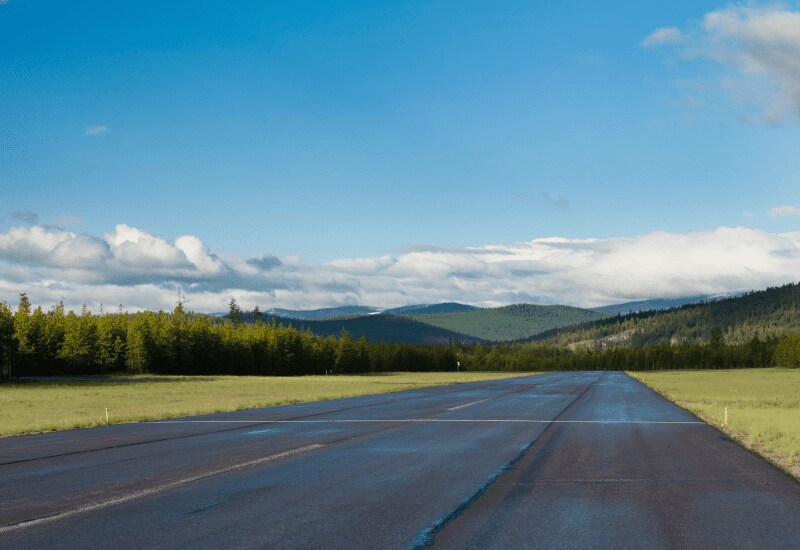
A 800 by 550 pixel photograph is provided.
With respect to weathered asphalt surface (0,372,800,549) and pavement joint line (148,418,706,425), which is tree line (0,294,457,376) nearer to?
pavement joint line (148,418,706,425)

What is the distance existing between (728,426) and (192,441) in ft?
56.5

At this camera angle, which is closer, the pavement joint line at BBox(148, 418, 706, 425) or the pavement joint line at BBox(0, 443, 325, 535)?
the pavement joint line at BBox(0, 443, 325, 535)

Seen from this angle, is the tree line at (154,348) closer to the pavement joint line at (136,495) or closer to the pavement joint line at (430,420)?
the pavement joint line at (430,420)

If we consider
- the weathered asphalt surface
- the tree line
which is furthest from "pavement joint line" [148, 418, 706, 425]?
the tree line

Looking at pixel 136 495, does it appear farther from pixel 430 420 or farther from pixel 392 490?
pixel 430 420

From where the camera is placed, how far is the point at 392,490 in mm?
11773

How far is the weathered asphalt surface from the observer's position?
866cm

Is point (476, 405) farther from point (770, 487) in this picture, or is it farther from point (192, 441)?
point (770, 487)

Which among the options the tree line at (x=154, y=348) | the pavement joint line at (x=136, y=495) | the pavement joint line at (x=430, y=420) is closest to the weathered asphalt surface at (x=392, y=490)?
the pavement joint line at (x=136, y=495)

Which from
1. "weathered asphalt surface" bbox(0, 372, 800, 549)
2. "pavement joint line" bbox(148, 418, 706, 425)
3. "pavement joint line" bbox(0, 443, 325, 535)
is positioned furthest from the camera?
"pavement joint line" bbox(148, 418, 706, 425)

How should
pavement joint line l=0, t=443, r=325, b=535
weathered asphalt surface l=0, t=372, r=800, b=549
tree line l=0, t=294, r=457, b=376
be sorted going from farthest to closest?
tree line l=0, t=294, r=457, b=376
pavement joint line l=0, t=443, r=325, b=535
weathered asphalt surface l=0, t=372, r=800, b=549

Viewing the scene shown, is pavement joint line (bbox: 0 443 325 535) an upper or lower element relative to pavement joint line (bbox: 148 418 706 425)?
upper

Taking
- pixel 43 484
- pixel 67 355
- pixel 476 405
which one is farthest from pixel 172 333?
pixel 43 484

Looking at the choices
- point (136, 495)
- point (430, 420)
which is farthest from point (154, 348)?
point (136, 495)
